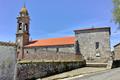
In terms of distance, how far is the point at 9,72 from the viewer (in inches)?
432

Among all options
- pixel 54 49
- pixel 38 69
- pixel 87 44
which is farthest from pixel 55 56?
pixel 38 69

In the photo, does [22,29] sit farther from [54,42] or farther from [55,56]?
[55,56]

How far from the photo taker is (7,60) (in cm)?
1075

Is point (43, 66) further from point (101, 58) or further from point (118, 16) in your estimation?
point (101, 58)

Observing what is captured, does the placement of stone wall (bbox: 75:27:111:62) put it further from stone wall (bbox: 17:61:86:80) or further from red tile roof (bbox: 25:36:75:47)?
stone wall (bbox: 17:61:86:80)

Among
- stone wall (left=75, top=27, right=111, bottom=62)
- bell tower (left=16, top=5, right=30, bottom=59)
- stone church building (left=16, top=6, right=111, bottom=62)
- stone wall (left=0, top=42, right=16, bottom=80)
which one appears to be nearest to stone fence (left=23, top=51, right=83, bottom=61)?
stone church building (left=16, top=6, right=111, bottom=62)

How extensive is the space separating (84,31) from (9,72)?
1473 inches

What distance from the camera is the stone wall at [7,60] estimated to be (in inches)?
413

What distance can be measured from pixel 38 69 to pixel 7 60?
948cm

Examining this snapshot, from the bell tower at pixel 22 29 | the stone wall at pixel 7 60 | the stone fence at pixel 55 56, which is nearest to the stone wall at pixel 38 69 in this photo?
the stone wall at pixel 7 60

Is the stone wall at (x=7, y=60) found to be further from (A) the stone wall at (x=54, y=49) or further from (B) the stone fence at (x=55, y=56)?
(A) the stone wall at (x=54, y=49)

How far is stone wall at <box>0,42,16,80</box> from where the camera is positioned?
34.4 ft

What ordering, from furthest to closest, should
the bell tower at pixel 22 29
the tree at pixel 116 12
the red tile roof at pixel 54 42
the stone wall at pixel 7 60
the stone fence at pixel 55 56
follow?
1. the bell tower at pixel 22 29
2. the red tile roof at pixel 54 42
3. the stone fence at pixel 55 56
4. the tree at pixel 116 12
5. the stone wall at pixel 7 60

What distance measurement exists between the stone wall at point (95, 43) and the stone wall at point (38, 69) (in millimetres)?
17720
